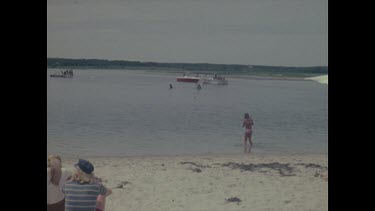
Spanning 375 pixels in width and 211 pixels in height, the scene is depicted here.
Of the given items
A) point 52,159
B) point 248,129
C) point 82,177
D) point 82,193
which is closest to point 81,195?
point 82,193

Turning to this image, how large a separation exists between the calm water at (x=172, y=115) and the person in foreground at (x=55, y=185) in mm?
3245

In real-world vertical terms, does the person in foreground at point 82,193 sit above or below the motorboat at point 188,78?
below

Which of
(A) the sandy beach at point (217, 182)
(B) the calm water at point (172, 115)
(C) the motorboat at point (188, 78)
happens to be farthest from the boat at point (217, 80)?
Answer: (A) the sandy beach at point (217, 182)

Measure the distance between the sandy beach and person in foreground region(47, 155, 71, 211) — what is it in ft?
0.67

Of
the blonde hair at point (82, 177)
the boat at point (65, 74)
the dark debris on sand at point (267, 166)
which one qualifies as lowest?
the dark debris on sand at point (267, 166)

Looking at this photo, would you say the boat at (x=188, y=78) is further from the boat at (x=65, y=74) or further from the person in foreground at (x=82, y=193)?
the person in foreground at (x=82, y=193)

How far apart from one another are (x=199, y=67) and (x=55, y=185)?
13.2 ft

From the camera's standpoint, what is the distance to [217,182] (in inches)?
192

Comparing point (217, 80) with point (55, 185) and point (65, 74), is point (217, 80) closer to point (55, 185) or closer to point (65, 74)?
point (65, 74)

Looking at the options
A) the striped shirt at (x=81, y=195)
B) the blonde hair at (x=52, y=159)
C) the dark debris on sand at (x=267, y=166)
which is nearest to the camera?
the striped shirt at (x=81, y=195)

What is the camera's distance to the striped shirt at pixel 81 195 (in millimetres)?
3090
